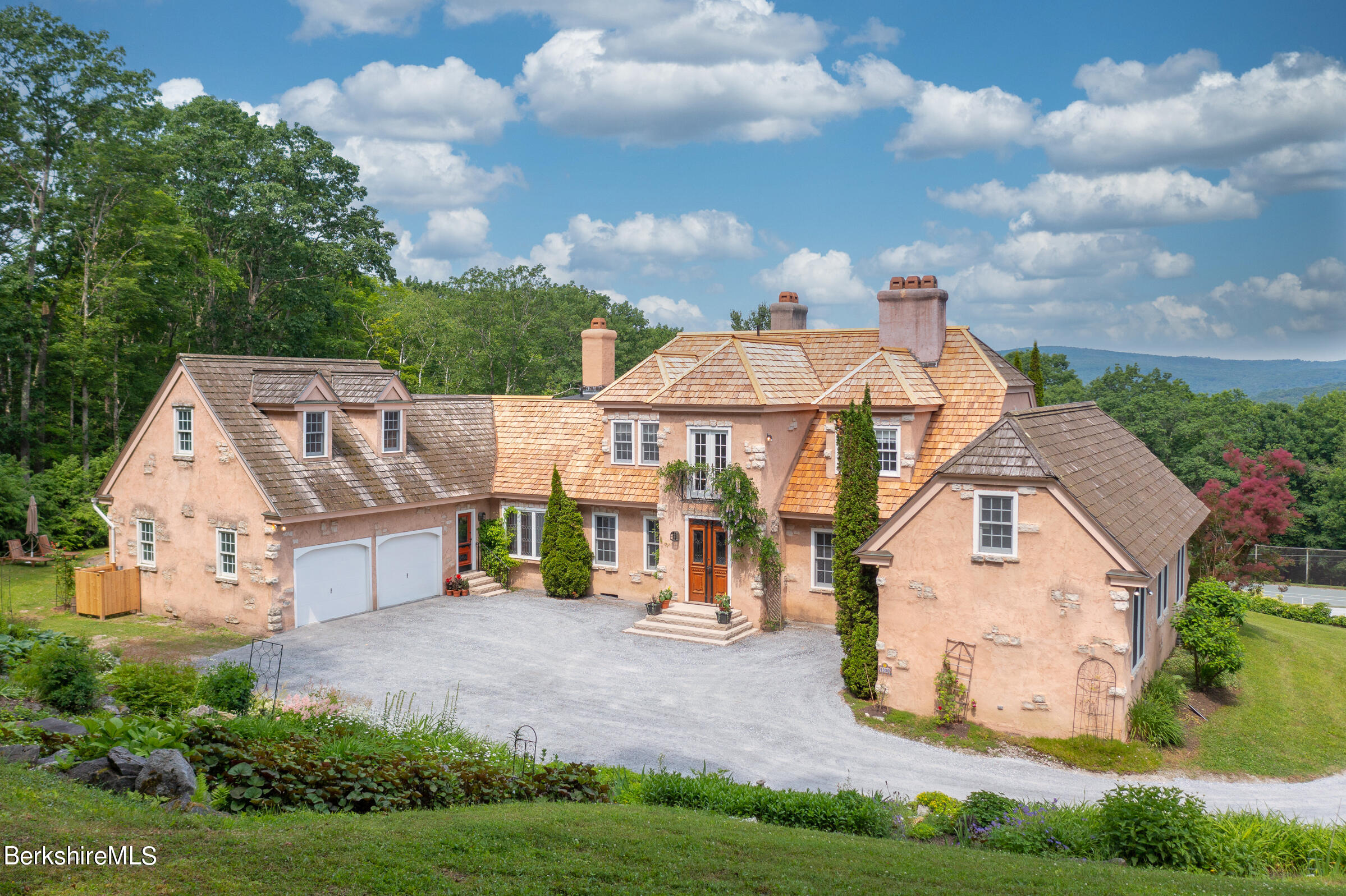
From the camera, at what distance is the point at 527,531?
2978cm

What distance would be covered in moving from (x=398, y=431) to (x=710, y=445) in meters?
9.93

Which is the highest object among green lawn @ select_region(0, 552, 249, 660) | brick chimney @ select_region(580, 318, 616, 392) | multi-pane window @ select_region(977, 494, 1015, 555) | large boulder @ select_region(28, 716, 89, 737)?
brick chimney @ select_region(580, 318, 616, 392)

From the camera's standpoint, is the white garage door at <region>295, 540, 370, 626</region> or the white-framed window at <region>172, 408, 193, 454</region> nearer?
the white garage door at <region>295, 540, 370, 626</region>

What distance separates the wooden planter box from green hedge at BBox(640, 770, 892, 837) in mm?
19705

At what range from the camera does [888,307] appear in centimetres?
2709

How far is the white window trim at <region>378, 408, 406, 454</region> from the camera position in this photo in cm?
2734

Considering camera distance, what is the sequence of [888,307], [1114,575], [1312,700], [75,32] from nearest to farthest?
[1114,575]
[1312,700]
[888,307]
[75,32]

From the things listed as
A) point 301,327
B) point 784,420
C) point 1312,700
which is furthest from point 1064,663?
point 301,327

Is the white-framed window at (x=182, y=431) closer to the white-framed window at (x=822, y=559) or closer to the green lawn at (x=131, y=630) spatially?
the green lawn at (x=131, y=630)

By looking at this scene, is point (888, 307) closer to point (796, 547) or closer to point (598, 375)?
point (796, 547)

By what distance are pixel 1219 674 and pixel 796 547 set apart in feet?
34.3

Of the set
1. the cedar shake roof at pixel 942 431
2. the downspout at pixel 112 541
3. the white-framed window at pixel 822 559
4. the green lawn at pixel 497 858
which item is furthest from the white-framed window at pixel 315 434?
the green lawn at pixel 497 858

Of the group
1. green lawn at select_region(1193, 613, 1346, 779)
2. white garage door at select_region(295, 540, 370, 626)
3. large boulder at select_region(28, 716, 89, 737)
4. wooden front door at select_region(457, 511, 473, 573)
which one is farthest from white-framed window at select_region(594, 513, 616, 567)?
large boulder at select_region(28, 716, 89, 737)

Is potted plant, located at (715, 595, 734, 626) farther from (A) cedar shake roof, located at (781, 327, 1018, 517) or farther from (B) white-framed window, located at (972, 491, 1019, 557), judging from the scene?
(B) white-framed window, located at (972, 491, 1019, 557)
